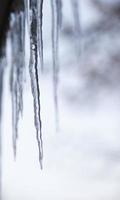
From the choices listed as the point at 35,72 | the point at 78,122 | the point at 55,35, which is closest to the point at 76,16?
the point at 55,35

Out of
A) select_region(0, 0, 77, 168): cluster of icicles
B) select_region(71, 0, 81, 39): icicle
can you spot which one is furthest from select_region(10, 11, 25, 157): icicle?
select_region(71, 0, 81, 39): icicle

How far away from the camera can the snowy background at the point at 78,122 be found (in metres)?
1.35

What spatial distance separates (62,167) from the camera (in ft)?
5.25

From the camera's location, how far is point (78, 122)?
5.48ft

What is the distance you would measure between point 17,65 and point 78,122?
76cm

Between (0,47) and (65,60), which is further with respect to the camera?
(0,47)

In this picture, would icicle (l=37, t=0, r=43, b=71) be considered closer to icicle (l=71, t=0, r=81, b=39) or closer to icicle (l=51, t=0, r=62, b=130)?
icicle (l=51, t=0, r=62, b=130)

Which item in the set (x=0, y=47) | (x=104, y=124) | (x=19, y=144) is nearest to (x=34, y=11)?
(x=104, y=124)

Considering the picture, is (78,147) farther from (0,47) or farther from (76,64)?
(0,47)

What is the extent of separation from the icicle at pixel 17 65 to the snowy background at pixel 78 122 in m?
0.11

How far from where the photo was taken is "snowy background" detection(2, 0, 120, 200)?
53.2 inches

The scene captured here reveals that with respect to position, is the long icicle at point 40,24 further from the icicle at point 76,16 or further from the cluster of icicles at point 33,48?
the icicle at point 76,16

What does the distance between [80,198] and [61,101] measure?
568 mm

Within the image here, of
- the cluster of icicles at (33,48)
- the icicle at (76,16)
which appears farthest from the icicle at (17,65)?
the icicle at (76,16)
